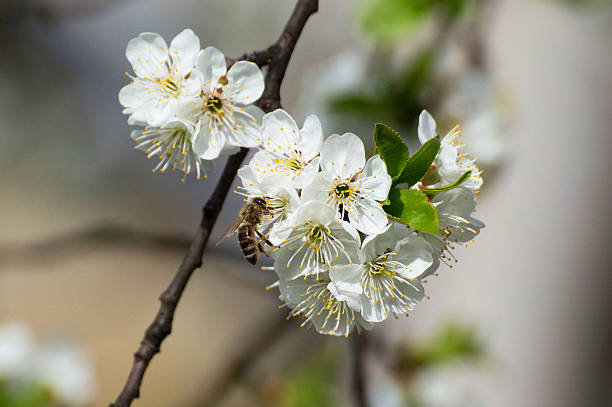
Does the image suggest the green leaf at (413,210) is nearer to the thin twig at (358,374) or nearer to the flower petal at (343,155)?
the flower petal at (343,155)

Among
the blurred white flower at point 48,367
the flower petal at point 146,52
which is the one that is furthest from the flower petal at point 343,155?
the blurred white flower at point 48,367

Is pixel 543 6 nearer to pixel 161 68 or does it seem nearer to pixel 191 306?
pixel 161 68

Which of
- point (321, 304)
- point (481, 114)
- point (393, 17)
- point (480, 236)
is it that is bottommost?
point (321, 304)

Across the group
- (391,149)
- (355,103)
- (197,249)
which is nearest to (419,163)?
(391,149)

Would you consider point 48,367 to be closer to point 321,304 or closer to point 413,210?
point 321,304

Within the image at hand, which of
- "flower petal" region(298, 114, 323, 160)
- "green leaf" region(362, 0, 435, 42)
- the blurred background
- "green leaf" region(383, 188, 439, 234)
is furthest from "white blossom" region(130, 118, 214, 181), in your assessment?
"green leaf" region(362, 0, 435, 42)

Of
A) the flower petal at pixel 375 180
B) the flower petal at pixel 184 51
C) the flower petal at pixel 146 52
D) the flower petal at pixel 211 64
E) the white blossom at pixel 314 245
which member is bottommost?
the white blossom at pixel 314 245

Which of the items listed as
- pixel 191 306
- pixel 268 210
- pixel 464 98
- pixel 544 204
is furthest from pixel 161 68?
pixel 191 306

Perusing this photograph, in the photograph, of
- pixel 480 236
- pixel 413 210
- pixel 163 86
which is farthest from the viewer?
pixel 480 236
